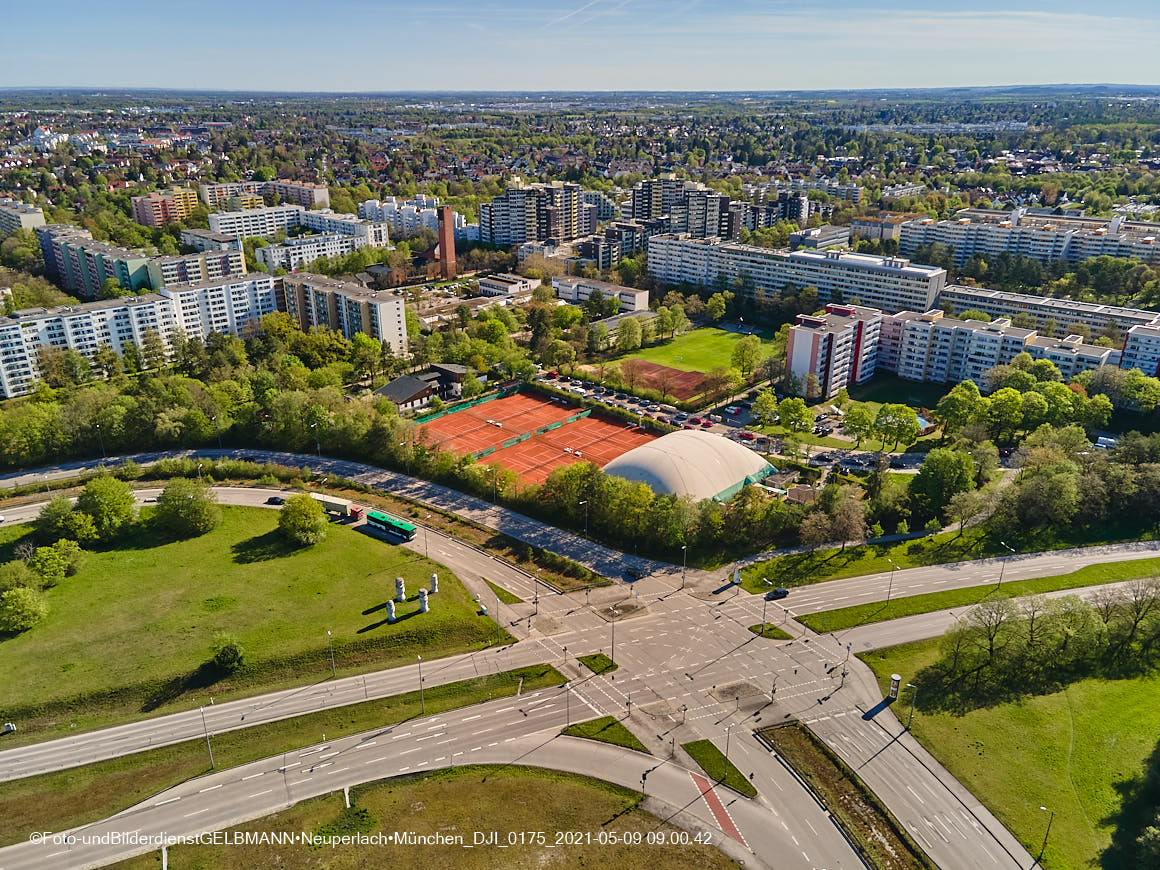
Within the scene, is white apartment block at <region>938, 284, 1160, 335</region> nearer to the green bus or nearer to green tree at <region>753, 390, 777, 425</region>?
green tree at <region>753, 390, 777, 425</region>

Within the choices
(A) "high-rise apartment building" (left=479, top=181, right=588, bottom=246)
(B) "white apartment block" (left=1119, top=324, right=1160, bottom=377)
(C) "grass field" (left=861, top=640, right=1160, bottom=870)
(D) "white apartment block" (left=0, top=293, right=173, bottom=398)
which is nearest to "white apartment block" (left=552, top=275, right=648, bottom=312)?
(A) "high-rise apartment building" (left=479, top=181, right=588, bottom=246)

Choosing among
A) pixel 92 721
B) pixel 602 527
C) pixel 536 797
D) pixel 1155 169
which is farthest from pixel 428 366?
pixel 1155 169

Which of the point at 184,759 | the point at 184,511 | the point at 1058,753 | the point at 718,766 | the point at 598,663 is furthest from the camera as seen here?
the point at 184,511

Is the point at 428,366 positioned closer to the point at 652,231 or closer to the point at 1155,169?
the point at 652,231

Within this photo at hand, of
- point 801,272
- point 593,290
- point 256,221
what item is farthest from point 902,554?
point 256,221

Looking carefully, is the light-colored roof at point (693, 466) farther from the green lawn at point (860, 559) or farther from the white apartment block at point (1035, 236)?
the white apartment block at point (1035, 236)

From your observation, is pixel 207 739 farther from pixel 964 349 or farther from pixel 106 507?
pixel 964 349
